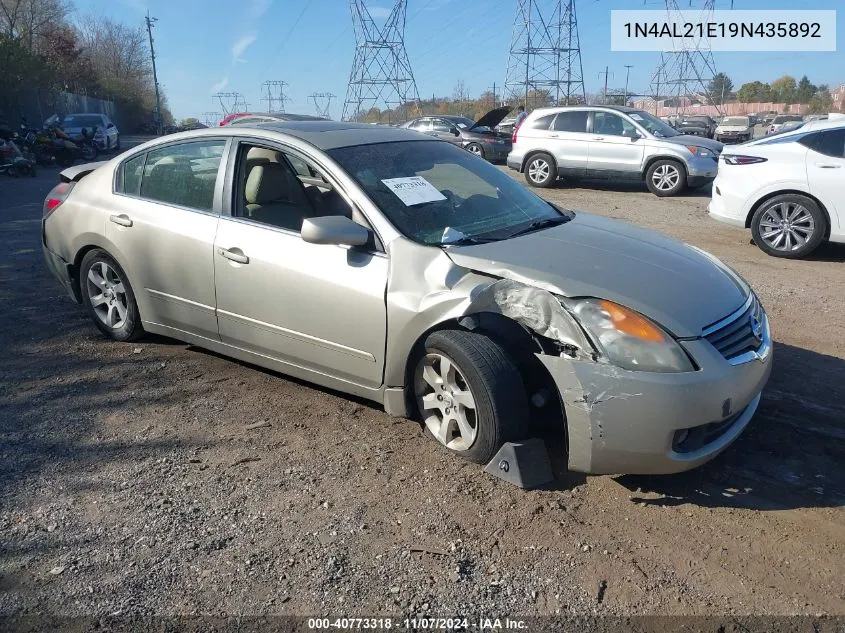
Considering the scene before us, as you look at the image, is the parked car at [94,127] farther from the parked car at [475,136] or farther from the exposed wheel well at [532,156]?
the exposed wheel well at [532,156]

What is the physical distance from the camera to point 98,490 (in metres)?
3.15

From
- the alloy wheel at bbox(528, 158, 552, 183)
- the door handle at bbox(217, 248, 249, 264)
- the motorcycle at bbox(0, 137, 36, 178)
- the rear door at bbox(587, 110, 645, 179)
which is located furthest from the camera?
the motorcycle at bbox(0, 137, 36, 178)

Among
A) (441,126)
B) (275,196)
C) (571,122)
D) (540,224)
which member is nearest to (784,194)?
(540,224)

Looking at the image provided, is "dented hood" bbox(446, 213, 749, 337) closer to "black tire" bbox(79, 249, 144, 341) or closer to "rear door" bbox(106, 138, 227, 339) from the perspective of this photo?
"rear door" bbox(106, 138, 227, 339)

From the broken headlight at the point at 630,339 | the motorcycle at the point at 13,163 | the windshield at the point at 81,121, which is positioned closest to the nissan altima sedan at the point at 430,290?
the broken headlight at the point at 630,339

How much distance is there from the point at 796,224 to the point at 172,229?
22.4ft

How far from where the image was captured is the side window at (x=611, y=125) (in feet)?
45.6

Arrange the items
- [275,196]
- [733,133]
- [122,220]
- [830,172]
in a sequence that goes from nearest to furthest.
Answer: [275,196] → [122,220] → [830,172] → [733,133]

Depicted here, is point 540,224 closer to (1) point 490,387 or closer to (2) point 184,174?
(1) point 490,387

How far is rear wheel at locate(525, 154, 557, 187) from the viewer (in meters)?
14.9

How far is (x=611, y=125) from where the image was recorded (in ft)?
46.3

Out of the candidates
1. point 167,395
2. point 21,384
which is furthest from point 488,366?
point 21,384

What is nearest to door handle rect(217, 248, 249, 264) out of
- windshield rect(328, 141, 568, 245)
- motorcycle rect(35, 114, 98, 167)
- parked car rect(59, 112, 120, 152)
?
windshield rect(328, 141, 568, 245)

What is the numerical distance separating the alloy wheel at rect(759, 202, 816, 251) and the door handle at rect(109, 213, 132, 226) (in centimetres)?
688
